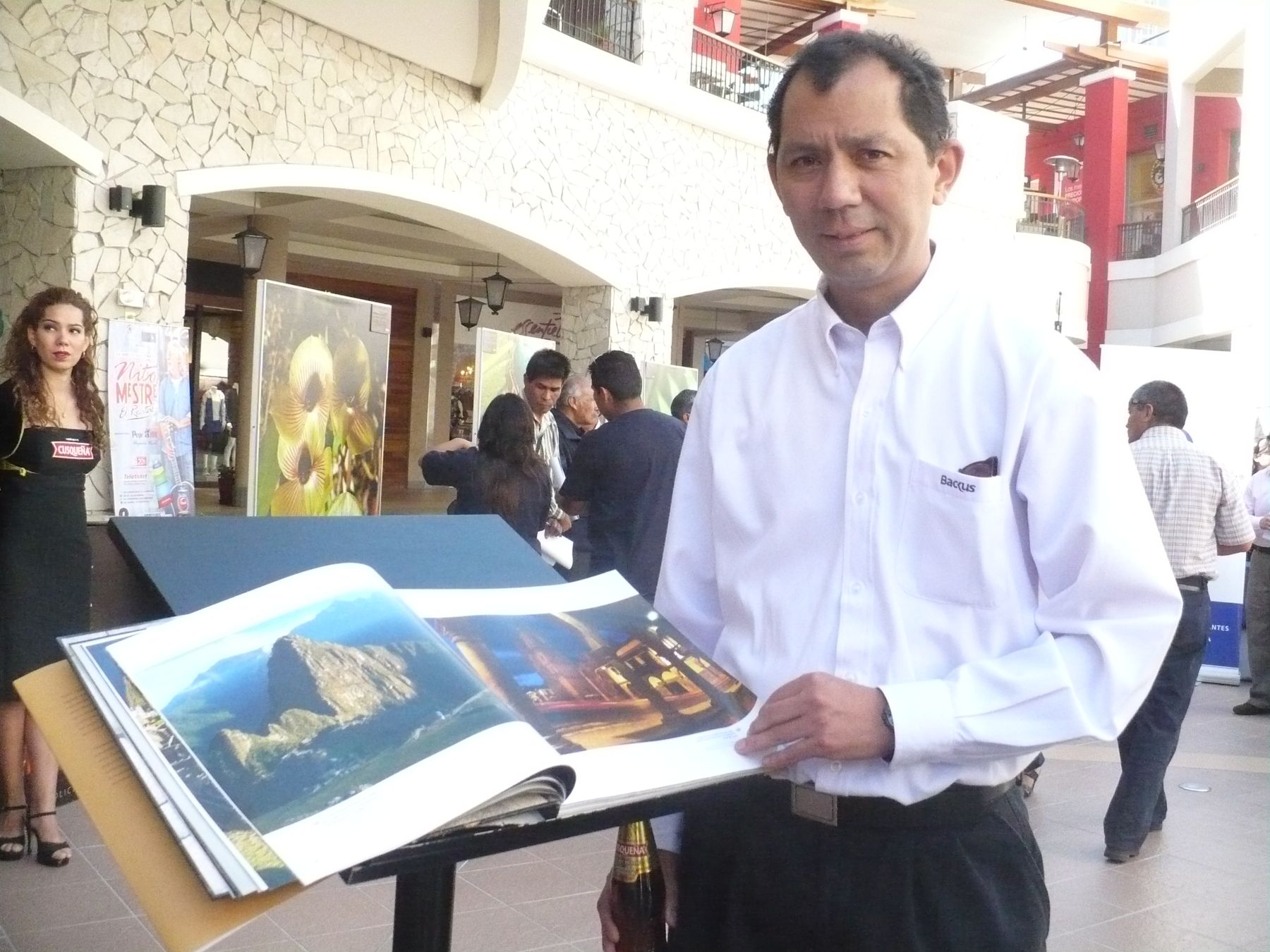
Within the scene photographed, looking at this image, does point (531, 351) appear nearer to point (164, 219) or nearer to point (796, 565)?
point (164, 219)

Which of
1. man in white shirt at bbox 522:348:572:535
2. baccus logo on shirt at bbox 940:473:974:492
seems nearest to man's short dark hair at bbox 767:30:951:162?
baccus logo on shirt at bbox 940:473:974:492

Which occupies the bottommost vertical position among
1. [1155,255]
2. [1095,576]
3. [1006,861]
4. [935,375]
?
[1006,861]

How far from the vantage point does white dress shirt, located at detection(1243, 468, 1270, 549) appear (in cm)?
780

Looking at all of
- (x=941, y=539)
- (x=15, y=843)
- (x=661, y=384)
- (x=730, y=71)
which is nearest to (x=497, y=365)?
(x=661, y=384)

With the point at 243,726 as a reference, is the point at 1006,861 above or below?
below

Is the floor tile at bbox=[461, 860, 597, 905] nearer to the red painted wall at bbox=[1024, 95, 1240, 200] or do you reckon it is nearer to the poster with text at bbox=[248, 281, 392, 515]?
the poster with text at bbox=[248, 281, 392, 515]

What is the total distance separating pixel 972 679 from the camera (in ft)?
4.02

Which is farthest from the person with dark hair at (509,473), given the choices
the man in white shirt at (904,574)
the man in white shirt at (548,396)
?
the man in white shirt at (904,574)

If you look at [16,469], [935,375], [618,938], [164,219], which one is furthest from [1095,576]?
[164,219]

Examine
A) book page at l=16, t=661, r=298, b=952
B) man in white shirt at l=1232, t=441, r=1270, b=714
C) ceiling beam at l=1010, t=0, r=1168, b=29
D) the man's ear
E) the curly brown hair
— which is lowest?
man in white shirt at l=1232, t=441, r=1270, b=714

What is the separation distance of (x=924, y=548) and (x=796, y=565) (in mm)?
162

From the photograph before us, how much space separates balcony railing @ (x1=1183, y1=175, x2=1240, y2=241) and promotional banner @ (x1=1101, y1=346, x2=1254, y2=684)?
8729mm

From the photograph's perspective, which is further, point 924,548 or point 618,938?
point 618,938

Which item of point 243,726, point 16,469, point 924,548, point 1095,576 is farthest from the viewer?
point 16,469
